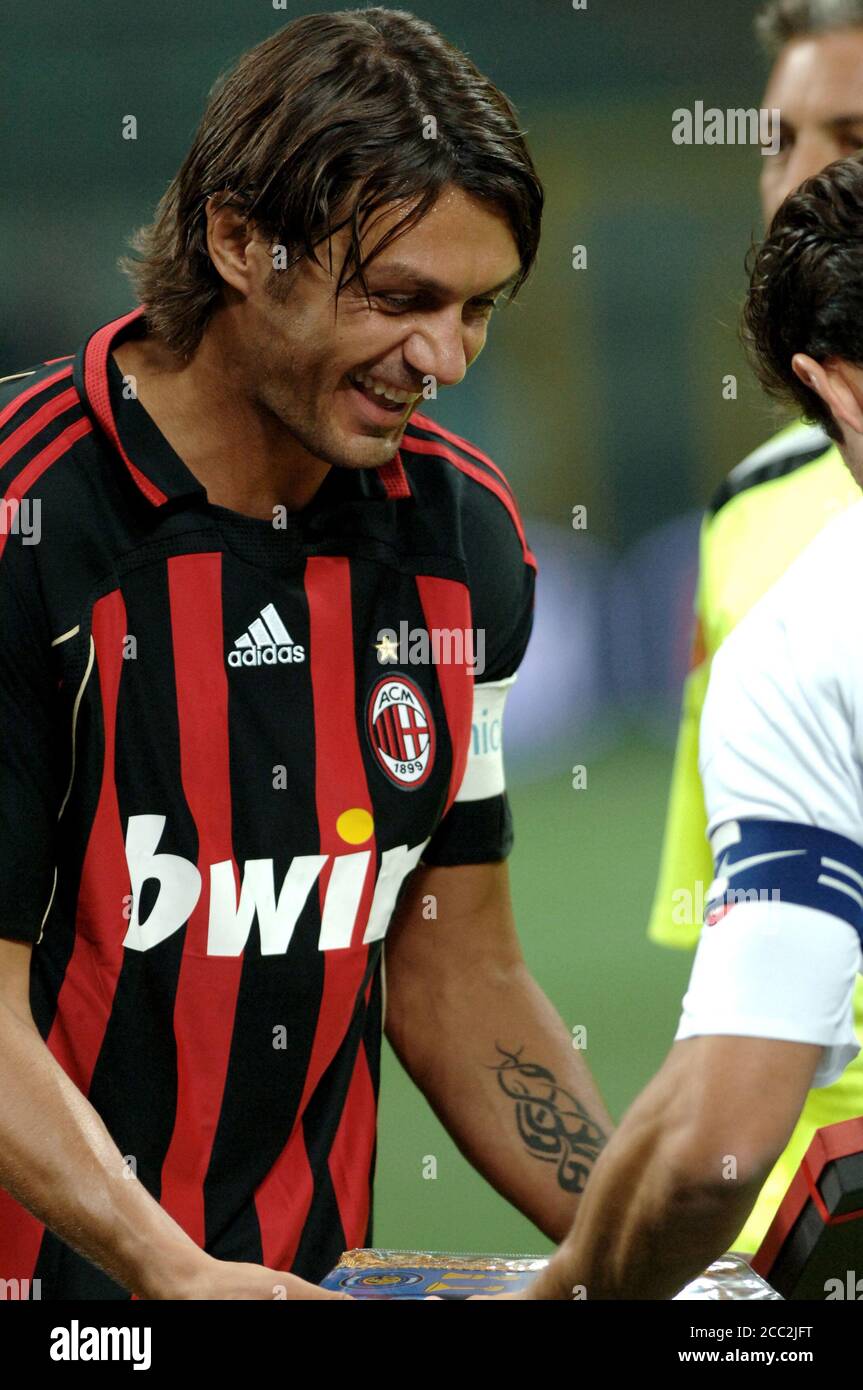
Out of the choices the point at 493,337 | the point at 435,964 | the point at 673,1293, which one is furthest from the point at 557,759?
the point at 673,1293

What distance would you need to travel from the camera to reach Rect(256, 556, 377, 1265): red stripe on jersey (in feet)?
5.24

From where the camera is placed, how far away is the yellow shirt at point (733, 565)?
2078 mm

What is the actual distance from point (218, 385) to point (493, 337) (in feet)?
21.7

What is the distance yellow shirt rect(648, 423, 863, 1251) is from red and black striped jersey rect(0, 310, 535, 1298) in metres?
0.49

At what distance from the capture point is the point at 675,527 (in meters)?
7.71

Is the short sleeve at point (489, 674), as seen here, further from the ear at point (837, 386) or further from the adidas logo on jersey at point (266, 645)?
the ear at point (837, 386)

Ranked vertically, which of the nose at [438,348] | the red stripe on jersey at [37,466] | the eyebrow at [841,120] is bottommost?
the red stripe on jersey at [37,466]

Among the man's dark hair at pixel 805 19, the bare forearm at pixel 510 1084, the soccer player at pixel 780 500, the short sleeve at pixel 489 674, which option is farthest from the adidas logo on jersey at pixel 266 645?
the man's dark hair at pixel 805 19

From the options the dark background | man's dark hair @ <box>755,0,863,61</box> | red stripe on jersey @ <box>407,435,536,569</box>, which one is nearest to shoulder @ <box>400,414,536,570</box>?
red stripe on jersey @ <box>407,435,536,569</box>

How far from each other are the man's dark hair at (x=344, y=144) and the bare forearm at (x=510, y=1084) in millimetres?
742

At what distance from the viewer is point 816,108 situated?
6.97 feet

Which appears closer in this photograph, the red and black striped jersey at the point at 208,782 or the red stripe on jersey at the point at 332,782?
the red and black striped jersey at the point at 208,782

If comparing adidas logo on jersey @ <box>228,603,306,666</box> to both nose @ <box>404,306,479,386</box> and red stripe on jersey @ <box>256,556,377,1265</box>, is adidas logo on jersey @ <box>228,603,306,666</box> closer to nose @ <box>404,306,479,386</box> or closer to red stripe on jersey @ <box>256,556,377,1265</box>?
red stripe on jersey @ <box>256,556,377,1265</box>
